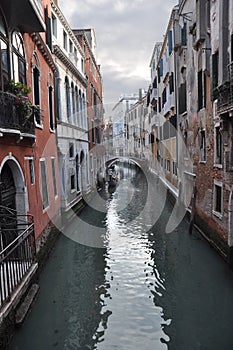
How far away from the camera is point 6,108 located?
18.7 ft

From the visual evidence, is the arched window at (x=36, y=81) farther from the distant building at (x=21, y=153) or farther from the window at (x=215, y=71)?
the window at (x=215, y=71)

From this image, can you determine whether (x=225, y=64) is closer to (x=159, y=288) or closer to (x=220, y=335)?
(x=159, y=288)

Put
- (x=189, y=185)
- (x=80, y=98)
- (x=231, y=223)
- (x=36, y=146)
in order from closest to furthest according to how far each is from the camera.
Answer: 1. (x=231, y=223)
2. (x=36, y=146)
3. (x=189, y=185)
4. (x=80, y=98)

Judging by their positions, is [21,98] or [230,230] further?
[230,230]

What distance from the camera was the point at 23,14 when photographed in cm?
665

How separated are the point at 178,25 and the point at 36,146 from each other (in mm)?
10127

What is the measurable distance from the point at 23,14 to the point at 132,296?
6.36 metres

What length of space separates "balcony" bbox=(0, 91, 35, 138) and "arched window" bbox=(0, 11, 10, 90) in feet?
1.16

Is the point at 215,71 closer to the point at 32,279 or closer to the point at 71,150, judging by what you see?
the point at 32,279

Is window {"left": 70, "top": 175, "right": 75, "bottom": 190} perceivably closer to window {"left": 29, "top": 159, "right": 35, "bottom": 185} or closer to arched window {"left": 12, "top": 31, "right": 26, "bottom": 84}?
window {"left": 29, "top": 159, "right": 35, "bottom": 185}

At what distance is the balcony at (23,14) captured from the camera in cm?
617

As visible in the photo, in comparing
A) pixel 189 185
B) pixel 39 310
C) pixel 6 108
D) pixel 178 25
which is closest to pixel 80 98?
pixel 178 25

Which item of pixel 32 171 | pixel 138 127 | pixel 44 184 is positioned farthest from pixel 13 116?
pixel 138 127

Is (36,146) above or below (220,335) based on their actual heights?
above
